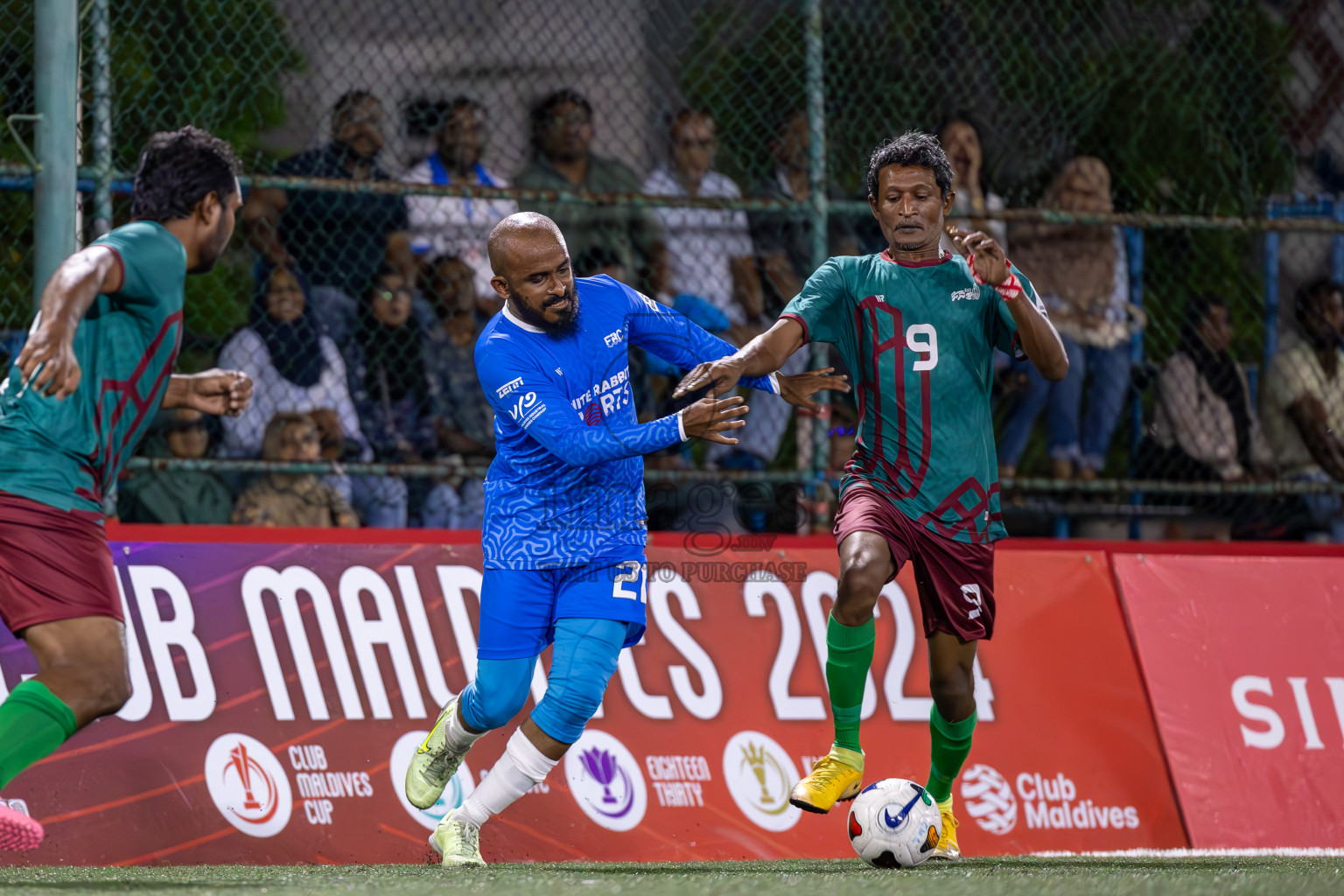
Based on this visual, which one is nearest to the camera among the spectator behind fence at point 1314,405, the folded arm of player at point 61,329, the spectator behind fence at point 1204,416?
the folded arm of player at point 61,329

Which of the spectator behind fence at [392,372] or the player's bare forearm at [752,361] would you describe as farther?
the spectator behind fence at [392,372]

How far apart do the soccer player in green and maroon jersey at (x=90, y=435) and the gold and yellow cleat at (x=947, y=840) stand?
9.12ft

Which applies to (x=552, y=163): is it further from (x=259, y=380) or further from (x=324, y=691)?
(x=324, y=691)

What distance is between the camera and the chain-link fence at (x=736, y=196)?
22.8ft

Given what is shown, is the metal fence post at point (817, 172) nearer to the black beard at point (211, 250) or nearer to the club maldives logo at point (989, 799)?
the club maldives logo at point (989, 799)

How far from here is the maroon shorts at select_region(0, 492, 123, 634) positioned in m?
3.99

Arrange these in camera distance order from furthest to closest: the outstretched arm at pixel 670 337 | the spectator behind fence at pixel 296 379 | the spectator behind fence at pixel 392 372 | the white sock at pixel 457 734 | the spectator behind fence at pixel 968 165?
the spectator behind fence at pixel 968 165 < the spectator behind fence at pixel 392 372 < the spectator behind fence at pixel 296 379 < the outstretched arm at pixel 670 337 < the white sock at pixel 457 734

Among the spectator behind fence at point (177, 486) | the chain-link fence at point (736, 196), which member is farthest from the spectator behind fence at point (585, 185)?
the spectator behind fence at point (177, 486)

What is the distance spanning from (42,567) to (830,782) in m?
2.48

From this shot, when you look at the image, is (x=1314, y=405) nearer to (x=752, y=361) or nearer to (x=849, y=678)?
(x=849, y=678)

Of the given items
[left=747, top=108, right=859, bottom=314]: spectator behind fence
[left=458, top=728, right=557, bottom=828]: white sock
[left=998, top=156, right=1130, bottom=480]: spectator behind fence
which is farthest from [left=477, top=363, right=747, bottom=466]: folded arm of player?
[left=998, top=156, right=1130, bottom=480]: spectator behind fence

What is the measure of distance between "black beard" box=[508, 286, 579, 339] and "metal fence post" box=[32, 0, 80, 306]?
2.21 metres

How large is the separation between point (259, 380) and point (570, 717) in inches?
113

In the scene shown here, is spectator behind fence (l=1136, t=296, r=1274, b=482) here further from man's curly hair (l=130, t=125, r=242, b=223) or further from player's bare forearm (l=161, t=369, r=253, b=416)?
man's curly hair (l=130, t=125, r=242, b=223)
